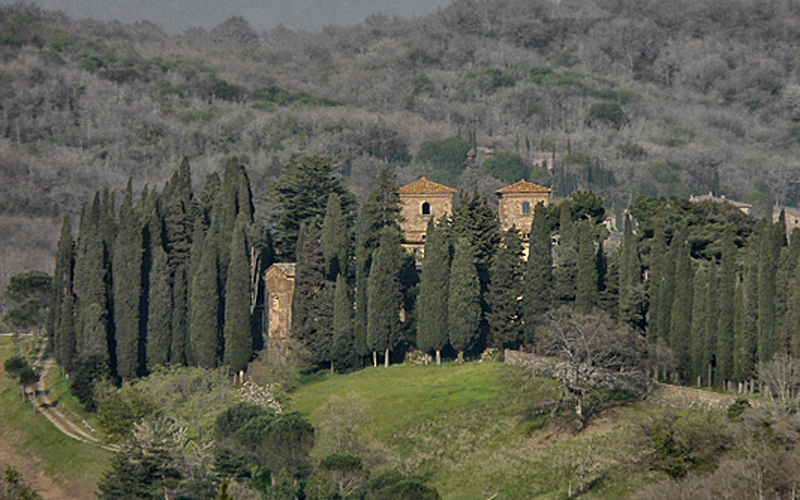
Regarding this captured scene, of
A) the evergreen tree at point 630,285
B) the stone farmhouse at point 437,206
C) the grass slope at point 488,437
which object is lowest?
the grass slope at point 488,437

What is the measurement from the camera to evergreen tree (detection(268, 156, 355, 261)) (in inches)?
2928

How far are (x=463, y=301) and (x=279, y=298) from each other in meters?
10.5

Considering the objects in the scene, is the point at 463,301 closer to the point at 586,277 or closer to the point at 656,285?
the point at 586,277

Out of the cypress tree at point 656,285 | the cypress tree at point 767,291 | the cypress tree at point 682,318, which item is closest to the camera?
the cypress tree at point 767,291

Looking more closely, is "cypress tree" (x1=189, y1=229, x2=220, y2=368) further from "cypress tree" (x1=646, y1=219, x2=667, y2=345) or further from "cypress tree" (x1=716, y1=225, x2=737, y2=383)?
"cypress tree" (x1=716, y1=225, x2=737, y2=383)

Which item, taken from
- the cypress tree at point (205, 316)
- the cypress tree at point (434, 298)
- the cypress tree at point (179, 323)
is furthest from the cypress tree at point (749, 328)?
the cypress tree at point (179, 323)

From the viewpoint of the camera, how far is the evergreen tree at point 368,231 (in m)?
62.6

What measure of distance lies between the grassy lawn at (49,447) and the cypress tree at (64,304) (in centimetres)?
312

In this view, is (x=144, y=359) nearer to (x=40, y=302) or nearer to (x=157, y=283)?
(x=157, y=283)

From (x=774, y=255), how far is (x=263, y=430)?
909 inches

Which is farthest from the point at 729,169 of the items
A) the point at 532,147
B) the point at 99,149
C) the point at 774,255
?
the point at 774,255

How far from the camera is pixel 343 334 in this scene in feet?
205

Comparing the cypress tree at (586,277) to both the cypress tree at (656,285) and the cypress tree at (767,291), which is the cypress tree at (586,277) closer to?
the cypress tree at (656,285)

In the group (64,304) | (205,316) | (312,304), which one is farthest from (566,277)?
(64,304)
